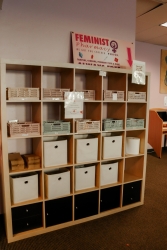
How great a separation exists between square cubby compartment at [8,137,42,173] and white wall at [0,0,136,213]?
915mm

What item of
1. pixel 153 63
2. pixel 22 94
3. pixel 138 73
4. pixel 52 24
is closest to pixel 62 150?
pixel 22 94

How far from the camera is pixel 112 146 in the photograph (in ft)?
7.97

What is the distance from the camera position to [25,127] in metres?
1.98

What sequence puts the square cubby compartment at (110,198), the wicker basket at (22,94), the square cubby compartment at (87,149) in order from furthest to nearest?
the square cubby compartment at (110,198), the square cubby compartment at (87,149), the wicker basket at (22,94)

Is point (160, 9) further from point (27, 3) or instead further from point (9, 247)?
point (9, 247)

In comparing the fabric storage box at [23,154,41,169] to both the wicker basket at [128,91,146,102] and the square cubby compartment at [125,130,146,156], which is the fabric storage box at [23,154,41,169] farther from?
the wicker basket at [128,91,146,102]

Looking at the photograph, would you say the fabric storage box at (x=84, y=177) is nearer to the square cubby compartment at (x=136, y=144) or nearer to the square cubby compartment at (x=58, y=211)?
the square cubby compartment at (x=58, y=211)

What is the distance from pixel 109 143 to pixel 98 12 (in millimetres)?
1600

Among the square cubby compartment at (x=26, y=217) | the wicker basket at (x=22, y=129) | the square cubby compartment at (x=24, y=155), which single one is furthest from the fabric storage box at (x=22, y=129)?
the square cubby compartment at (x=26, y=217)

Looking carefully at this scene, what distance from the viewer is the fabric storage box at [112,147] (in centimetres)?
239

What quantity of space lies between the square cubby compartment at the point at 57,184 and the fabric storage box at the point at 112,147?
485 millimetres

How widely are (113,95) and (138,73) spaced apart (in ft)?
1.36

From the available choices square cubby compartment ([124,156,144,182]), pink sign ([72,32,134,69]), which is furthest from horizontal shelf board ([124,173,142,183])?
pink sign ([72,32,134,69])

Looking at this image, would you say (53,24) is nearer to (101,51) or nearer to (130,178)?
(101,51)
